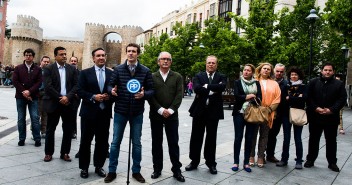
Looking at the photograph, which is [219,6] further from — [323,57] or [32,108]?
[32,108]

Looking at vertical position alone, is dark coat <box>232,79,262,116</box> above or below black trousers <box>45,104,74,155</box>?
above

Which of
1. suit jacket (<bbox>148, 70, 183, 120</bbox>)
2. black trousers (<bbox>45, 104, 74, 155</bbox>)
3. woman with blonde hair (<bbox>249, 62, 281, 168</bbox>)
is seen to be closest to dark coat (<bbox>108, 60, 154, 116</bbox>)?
suit jacket (<bbox>148, 70, 183, 120</bbox>)

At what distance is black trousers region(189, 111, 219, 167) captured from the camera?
5.49 meters

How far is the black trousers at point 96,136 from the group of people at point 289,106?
2257 mm

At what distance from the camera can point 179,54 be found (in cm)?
3262

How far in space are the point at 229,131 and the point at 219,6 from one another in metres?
30.9

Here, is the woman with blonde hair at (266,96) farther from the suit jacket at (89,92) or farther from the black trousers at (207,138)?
the suit jacket at (89,92)

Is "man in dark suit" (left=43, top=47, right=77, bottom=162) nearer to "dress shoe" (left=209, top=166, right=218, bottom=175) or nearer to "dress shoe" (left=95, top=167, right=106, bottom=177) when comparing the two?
"dress shoe" (left=95, top=167, right=106, bottom=177)

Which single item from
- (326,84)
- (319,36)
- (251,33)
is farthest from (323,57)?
(326,84)

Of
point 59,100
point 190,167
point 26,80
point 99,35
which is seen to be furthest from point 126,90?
point 99,35

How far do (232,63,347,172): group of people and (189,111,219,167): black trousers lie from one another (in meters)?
0.49

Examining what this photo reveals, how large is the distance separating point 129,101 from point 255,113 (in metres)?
2.23

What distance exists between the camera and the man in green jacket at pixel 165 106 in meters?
5.03

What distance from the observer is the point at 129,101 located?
15.5 ft
